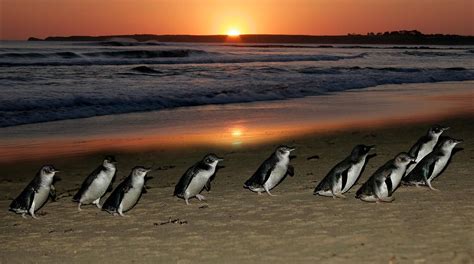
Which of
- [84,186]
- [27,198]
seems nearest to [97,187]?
[84,186]

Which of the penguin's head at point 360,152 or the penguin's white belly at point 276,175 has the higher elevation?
the penguin's head at point 360,152

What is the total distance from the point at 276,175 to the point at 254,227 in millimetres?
1844

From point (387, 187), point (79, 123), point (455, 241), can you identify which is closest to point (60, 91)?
point (79, 123)

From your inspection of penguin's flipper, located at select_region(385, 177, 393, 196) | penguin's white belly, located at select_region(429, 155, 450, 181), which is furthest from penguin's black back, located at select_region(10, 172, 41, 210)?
penguin's white belly, located at select_region(429, 155, 450, 181)

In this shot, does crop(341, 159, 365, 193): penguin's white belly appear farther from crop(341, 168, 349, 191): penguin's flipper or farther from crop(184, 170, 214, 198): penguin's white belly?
crop(184, 170, 214, 198): penguin's white belly

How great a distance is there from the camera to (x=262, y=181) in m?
8.82

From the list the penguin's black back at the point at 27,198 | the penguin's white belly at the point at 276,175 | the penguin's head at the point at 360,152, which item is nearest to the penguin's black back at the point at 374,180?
the penguin's head at the point at 360,152

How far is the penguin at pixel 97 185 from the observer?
8430 millimetres

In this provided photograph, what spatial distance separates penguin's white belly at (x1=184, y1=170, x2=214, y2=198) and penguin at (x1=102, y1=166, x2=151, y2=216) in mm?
604

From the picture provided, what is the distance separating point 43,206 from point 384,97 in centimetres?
1725

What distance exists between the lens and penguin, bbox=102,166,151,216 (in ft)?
26.5

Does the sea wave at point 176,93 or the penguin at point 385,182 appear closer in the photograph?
the penguin at point 385,182

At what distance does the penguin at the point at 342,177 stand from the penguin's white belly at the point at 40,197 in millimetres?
3206

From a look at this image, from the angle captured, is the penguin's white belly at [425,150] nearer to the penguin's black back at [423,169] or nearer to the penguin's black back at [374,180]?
the penguin's black back at [423,169]
